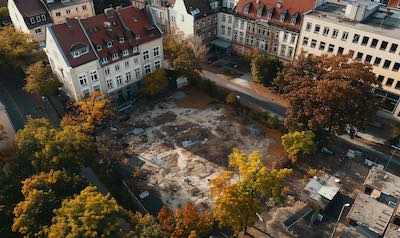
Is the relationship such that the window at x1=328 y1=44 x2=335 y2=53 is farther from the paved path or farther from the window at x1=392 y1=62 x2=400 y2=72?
the paved path

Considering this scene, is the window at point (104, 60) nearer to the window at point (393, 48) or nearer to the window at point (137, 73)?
the window at point (137, 73)

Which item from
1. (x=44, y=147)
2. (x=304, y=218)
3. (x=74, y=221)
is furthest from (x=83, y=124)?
(x=304, y=218)

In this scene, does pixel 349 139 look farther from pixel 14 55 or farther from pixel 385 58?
pixel 14 55

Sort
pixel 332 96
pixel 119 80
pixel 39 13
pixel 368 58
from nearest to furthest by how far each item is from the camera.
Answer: pixel 332 96, pixel 368 58, pixel 119 80, pixel 39 13

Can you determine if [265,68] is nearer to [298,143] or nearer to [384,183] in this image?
[298,143]

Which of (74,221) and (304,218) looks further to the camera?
(304,218)

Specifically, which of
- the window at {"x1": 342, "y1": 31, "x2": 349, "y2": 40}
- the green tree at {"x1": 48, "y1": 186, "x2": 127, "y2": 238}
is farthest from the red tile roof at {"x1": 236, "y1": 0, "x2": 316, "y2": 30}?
the green tree at {"x1": 48, "y1": 186, "x2": 127, "y2": 238}

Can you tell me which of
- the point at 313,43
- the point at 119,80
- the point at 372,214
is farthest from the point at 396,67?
the point at 119,80
